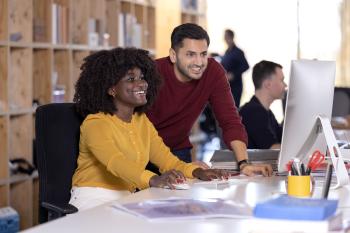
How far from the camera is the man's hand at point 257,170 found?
10.3ft

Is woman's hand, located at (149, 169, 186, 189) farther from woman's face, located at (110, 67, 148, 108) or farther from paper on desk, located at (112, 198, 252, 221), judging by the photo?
woman's face, located at (110, 67, 148, 108)

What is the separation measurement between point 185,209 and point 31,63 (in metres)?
3.31

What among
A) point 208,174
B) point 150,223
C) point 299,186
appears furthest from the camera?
point 208,174

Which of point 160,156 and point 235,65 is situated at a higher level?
point 235,65

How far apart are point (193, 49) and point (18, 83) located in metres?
2.23

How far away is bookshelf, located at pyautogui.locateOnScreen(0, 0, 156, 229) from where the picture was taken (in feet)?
16.6

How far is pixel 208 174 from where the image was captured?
9.66 feet

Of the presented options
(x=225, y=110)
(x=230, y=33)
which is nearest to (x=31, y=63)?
(x=225, y=110)

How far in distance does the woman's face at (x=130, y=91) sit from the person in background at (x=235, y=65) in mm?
6260

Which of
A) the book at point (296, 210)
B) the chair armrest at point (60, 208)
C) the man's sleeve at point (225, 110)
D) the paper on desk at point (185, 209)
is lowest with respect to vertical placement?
the chair armrest at point (60, 208)

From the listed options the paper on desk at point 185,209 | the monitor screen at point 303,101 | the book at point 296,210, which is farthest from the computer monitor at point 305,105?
the book at point 296,210

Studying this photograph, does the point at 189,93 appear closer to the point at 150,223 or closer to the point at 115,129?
the point at 115,129

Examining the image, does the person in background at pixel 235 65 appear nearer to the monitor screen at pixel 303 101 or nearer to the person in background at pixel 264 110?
the person in background at pixel 264 110

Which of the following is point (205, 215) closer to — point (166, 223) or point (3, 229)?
point (166, 223)
